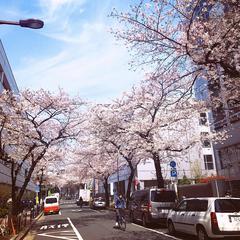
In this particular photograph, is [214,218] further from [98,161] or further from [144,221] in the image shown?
[98,161]

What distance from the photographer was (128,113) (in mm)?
26672

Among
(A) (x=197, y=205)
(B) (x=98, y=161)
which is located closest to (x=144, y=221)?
(A) (x=197, y=205)

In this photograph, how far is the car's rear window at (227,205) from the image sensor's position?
1180 centimetres

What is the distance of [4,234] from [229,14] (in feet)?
43.0

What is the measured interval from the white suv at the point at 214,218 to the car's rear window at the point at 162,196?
602cm

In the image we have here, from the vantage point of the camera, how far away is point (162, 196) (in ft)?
64.1

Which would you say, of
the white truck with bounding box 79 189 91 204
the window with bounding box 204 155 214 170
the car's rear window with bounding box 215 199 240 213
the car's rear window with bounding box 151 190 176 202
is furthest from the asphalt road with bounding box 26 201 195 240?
the white truck with bounding box 79 189 91 204

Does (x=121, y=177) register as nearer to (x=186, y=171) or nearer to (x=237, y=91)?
(x=186, y=171)

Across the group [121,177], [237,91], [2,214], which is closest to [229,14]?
[237,91]

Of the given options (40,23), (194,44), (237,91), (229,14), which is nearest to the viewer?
(40,23)

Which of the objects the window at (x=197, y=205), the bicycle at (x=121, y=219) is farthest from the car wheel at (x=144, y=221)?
the window at (x=197, y=205)

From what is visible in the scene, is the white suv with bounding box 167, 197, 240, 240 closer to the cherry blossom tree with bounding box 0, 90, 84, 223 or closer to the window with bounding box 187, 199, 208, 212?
the window with bounding box 187, 199, 208, 212

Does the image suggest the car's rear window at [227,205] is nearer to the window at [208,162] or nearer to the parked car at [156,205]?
the parked car at [156,205]

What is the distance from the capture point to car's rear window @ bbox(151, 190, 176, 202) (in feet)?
63.8
